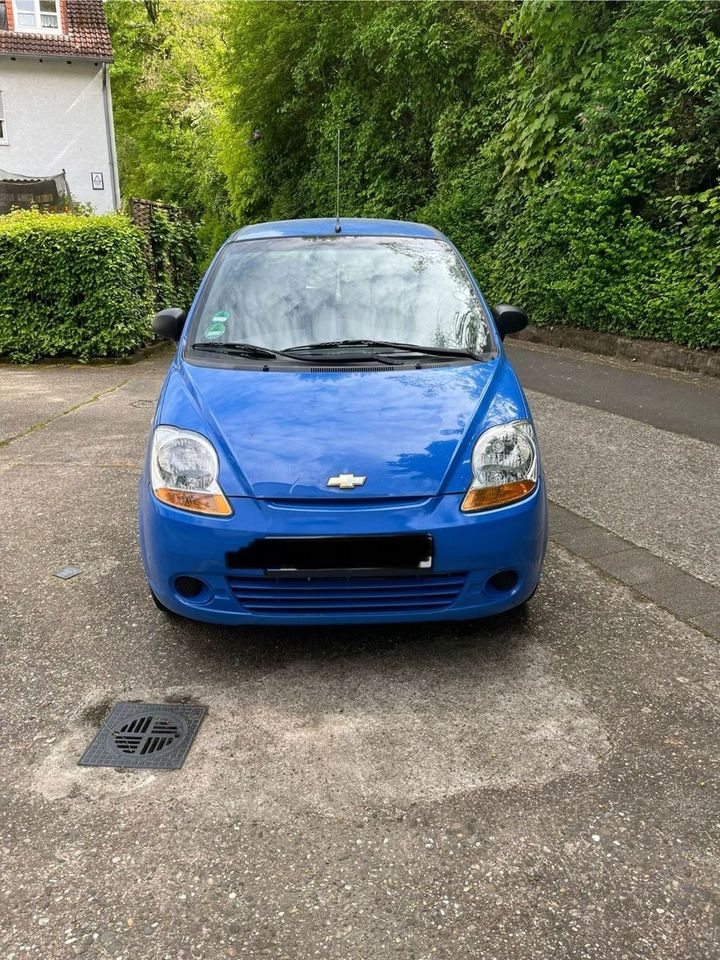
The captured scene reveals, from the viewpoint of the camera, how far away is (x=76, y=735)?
2.70 metres

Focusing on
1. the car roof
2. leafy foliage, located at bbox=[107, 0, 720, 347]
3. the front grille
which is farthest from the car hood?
leafy foliage, located at bbox=[107, 0, 720, 347]

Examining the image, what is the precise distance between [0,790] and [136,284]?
934cm

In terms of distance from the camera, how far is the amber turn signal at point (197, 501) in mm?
2867

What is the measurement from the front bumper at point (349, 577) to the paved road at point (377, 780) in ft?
0.97

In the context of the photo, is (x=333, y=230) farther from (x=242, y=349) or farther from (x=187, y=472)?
(x=187, y=472)

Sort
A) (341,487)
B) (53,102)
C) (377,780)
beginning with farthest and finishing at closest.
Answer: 1. (53,102)
2. (341,487)
3. (377,780)

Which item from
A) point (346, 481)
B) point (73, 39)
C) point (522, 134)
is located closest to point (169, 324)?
point (346, 481)

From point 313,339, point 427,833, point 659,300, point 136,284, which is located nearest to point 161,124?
point 136,284

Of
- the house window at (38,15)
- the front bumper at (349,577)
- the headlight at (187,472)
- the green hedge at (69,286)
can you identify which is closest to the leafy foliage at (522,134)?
the green hedge at (69,286)

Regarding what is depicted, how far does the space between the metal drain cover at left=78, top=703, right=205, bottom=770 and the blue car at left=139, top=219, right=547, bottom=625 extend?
1.26 ft

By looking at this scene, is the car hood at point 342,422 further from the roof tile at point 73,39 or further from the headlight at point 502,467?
the roof tile at point 73,39

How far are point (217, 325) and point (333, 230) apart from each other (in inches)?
44.4

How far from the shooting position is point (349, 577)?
112 inches

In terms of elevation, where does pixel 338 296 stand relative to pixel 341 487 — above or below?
above
